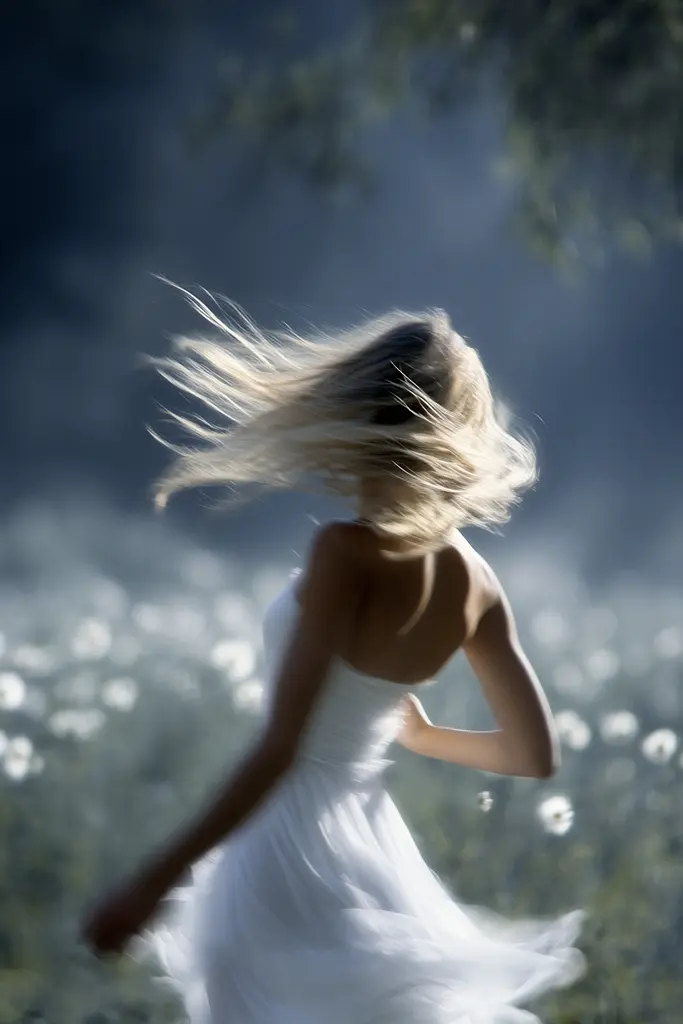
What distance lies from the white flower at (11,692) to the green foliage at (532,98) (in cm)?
280

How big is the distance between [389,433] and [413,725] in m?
0.49

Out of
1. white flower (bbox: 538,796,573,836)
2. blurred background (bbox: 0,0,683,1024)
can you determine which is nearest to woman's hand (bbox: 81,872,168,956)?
white flower (bbox: 538,796,573,836)

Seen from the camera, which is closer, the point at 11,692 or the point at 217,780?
the point at 217,780

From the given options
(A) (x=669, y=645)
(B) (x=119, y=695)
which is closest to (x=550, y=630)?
(A) (x=669, y=645)

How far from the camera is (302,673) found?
1.44 m

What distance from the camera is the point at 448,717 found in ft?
12.0

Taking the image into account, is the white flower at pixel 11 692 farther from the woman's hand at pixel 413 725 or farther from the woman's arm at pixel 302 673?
the woman's arm at pixel 302 673

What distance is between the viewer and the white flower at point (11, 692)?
3.31 metres

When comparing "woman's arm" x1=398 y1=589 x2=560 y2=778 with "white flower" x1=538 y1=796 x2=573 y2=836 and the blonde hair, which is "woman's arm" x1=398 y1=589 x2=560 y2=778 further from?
"white flower" x1=538 y1=796 x2=573 y2=836

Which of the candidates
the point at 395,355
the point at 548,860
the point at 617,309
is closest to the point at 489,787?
the point at 548,860

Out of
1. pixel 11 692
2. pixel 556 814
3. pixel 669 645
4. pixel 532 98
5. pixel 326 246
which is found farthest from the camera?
pixel 326 246

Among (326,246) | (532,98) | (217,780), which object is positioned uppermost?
(532,98)

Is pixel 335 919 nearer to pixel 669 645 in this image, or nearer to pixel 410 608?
pixel 410 608

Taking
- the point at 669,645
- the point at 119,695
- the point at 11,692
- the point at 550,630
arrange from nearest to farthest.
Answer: the point at 11,692, the point at 119,695, the point at 669,645, the point at 550,630
